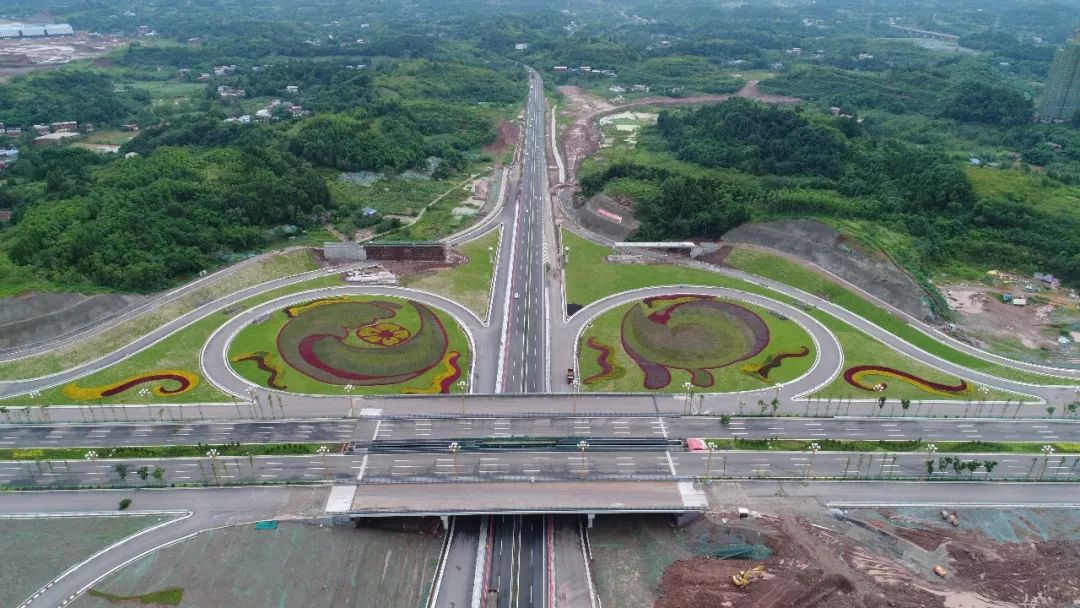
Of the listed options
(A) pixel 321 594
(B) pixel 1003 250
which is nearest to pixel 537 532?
(A) pixel 321 594

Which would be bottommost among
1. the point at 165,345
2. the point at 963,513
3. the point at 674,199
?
the point at 963,513

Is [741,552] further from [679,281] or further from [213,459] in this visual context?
[679,281]

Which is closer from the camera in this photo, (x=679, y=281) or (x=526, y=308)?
(x=526, y=308)

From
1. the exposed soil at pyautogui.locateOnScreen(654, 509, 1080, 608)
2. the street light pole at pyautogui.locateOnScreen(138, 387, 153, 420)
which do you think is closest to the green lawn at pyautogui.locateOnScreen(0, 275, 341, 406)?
the street light pole at pyautogui.locateOnScreen(138, 387, 153, 420)

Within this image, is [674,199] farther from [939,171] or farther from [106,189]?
[106,189]

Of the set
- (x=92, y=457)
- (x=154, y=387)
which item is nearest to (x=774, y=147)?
(x=154, y=387)

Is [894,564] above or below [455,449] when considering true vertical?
below
